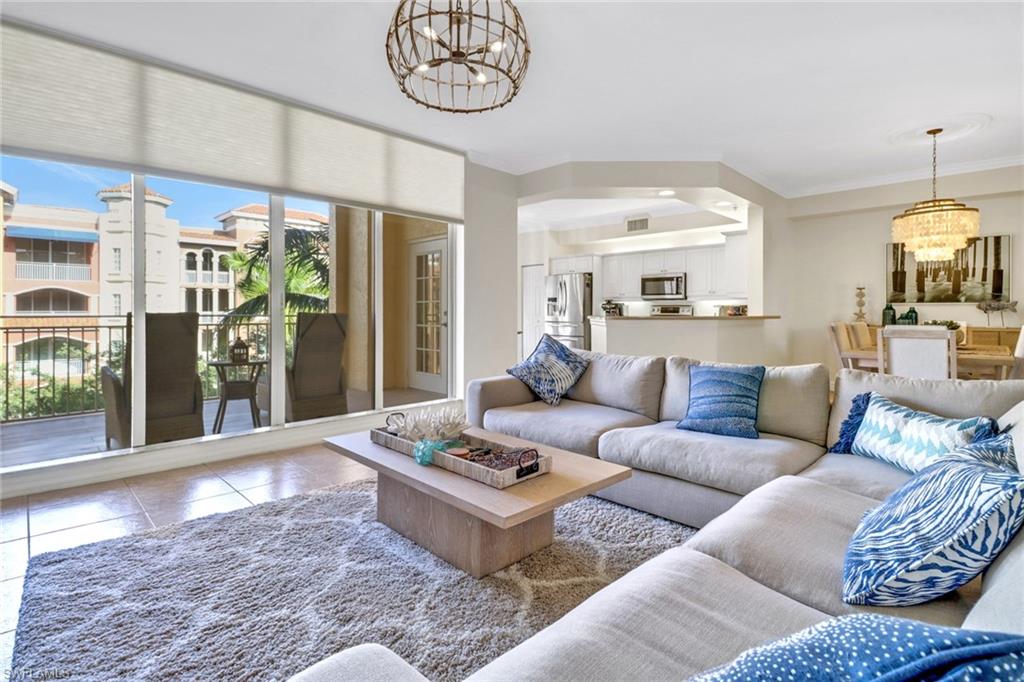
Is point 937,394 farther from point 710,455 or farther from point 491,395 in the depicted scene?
point 491,395

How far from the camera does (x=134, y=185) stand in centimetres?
338

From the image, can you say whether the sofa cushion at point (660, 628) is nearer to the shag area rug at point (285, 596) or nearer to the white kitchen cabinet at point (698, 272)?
the shag area rug at point (285, 596)

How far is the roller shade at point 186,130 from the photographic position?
9.53ft

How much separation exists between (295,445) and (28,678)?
8.64ft

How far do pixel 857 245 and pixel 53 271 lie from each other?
7.93 m

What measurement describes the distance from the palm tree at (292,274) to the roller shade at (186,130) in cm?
42

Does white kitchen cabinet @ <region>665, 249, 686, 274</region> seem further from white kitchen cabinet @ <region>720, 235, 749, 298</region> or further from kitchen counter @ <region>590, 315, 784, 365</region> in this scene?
kitchen counter @ <region>590, 315, 784, 365</region>

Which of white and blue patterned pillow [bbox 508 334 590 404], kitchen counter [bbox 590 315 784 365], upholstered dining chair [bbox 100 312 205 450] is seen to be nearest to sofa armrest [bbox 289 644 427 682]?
white and blue patterned pillow [bbox 508 334 590 404]

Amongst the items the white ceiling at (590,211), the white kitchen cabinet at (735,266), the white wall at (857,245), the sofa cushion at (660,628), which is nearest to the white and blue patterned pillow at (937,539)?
the sofa cushion at (660,628)

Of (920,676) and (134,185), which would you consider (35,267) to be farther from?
(920,676)

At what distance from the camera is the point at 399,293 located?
5.57 m

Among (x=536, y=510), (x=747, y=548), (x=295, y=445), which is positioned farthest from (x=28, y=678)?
(x=295, y=445)

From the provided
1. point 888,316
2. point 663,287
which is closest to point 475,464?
point 888,316

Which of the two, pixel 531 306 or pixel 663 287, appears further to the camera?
pixel 531 306
